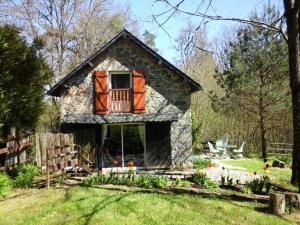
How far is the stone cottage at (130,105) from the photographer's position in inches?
691

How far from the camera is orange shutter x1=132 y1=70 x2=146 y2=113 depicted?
693 inches

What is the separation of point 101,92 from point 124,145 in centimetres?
266

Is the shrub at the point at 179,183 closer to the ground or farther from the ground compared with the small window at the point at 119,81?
closer to the ground

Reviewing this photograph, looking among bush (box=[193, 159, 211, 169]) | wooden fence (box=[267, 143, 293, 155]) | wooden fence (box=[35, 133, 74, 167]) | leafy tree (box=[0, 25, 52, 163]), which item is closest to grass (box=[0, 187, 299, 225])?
wooden fence (box=[35, 133, 74, 167])

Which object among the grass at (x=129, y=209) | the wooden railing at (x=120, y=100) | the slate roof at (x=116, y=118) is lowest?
the grass at (x=129, y=209)

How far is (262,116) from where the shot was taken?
24.0 metres

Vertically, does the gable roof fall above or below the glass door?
above

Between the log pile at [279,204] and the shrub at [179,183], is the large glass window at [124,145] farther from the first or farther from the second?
the log pile at [279,204]

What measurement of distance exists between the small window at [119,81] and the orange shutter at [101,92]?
43cm

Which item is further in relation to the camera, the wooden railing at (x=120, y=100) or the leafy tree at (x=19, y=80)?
the wooden railing at (x=120, y=100)

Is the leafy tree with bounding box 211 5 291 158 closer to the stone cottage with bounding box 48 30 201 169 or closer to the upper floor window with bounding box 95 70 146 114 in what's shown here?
the stone cottage with bounding box 48 30 201 169

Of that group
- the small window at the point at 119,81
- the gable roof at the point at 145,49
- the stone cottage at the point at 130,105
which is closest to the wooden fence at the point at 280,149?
the stone cottage at the point at 130,105

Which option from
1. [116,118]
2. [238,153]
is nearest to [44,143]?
[116,118]

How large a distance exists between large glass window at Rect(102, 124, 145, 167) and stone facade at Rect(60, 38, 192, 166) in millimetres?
1190
